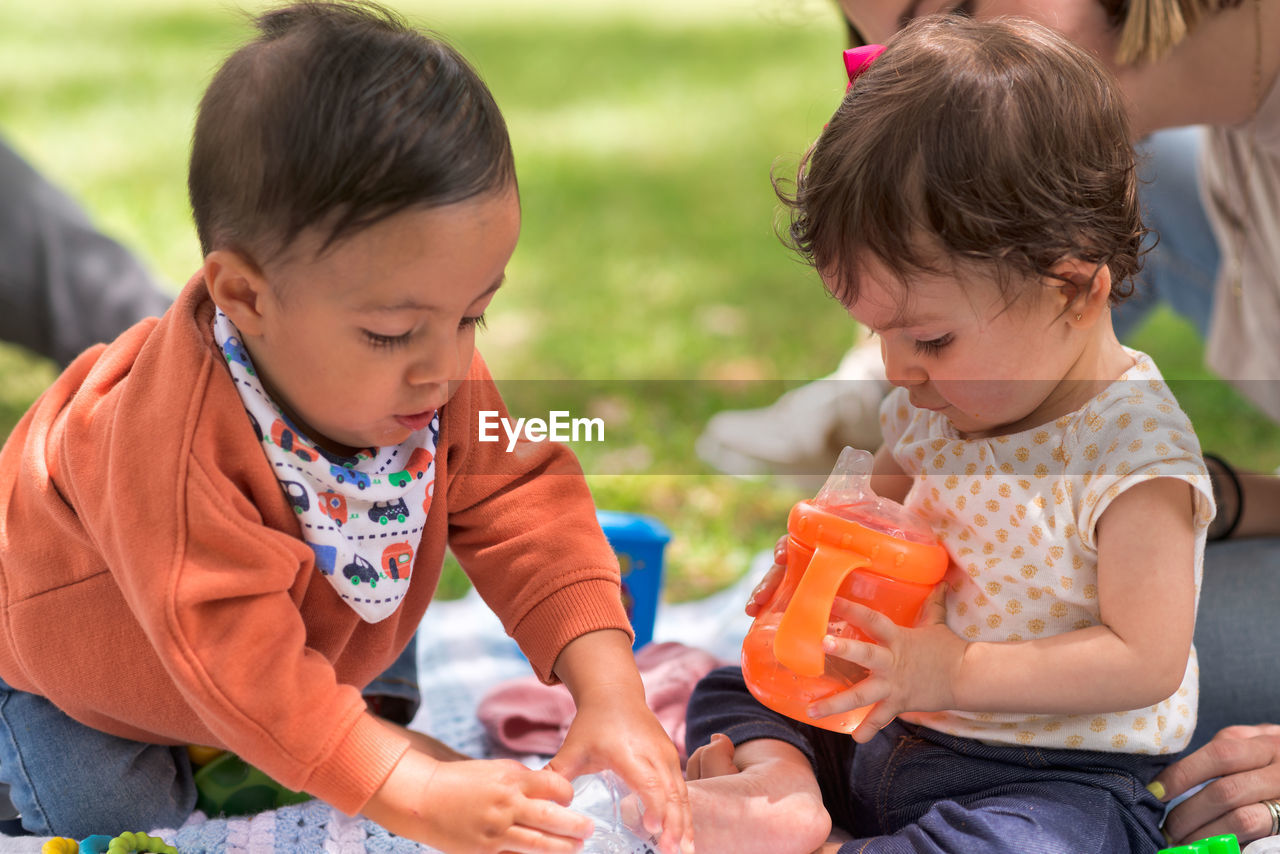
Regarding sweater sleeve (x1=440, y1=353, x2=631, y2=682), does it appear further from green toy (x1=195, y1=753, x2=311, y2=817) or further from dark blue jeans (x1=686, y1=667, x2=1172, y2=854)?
green toy (x1=195, y1=753, x2=311, y2=817)

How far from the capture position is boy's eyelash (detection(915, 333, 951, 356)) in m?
1.51

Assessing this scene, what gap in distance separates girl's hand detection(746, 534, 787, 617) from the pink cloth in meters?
0.39

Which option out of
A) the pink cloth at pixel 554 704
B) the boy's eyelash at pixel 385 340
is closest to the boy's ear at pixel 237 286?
the boy's eyelash at pixel 385 340

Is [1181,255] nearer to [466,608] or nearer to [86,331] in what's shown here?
[466,608]

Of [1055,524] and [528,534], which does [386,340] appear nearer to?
[528,534]

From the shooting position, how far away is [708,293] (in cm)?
456

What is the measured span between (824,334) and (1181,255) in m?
1.56

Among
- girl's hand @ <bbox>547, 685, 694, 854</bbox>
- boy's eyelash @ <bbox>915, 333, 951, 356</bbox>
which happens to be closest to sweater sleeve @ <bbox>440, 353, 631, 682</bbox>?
girl's hand @ <bbox>547, 685, 694, 854</bbox>

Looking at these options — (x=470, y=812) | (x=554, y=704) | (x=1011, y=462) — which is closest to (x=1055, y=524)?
(x=1011, y=462)

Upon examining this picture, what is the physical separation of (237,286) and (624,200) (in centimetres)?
411

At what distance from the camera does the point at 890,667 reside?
147cm

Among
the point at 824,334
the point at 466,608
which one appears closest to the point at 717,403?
the point at 824,334

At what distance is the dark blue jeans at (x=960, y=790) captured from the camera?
150 centimetres

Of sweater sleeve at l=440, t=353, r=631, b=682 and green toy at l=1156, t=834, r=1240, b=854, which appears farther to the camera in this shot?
sweater sleeve at l=440, t=353, r=631, b=682
